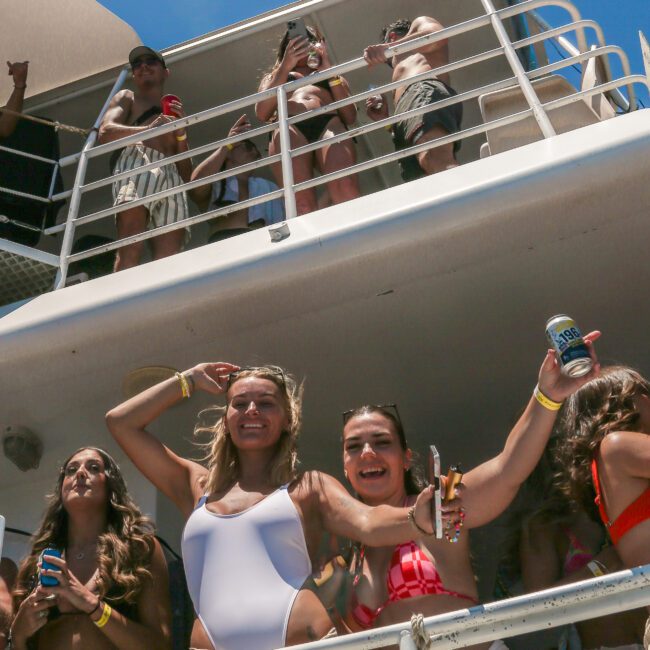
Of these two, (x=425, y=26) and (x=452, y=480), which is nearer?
(x=452, y=480)

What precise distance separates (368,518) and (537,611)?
2.65 feet

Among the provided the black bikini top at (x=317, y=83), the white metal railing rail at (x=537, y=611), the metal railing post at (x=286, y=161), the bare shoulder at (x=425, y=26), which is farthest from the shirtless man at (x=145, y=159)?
the white metal railing rail at (x=537, y=611)

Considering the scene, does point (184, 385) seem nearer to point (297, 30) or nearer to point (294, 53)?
point (294, 53)

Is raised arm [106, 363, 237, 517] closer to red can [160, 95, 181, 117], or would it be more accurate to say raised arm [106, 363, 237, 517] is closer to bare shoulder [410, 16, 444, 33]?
red can [160, 95, 181, 117]

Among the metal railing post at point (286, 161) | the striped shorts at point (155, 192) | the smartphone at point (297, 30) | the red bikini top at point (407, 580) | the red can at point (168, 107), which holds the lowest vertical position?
the red bikini top at point (407, 580)

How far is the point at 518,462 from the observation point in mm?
2801

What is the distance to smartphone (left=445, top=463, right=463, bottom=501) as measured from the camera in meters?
2.51

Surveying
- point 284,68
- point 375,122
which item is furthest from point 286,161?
point 284,68

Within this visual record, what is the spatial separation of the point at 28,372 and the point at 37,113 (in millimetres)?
3199

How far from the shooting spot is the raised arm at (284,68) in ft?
17.5

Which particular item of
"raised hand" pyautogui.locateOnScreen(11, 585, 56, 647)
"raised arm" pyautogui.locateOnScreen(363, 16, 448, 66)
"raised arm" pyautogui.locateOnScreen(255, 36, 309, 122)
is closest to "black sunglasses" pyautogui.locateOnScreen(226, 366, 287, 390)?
"raised hand" pyautogui.locateOnScreen(11, 585, 56, 647)

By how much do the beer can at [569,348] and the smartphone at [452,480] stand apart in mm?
407

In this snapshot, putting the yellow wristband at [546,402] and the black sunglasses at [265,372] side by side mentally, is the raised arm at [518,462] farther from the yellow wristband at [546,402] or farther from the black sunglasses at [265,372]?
the black sunglasses at [265,372]

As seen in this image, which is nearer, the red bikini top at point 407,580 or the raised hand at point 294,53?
the red bikini top at point 407,580
